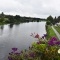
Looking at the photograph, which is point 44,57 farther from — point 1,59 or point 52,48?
point 1,59

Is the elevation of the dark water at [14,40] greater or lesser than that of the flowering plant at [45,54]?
lesser

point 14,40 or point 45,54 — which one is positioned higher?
point 45,54

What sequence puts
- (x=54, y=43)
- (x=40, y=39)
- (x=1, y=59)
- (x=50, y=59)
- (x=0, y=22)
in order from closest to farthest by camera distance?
(x=54, y=43), (x=50, y=59), (x=40, y=39), (x=1, y=59), (x=0, y=22)

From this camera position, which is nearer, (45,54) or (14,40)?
(45,54)

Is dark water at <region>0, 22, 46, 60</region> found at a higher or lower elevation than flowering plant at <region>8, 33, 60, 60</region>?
lower

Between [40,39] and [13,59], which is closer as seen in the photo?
[13,59]

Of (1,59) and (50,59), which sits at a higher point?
(50,59)

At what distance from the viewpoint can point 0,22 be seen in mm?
104250

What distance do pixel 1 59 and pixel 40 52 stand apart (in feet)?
46.6

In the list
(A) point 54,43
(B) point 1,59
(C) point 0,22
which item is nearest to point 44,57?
(A) point 54,43

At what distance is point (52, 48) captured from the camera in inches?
166

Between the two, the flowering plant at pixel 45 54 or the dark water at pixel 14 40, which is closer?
the flowering plant at pixel 45 54

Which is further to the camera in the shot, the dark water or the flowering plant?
the dark water

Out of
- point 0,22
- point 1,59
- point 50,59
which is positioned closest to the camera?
point 50,59
